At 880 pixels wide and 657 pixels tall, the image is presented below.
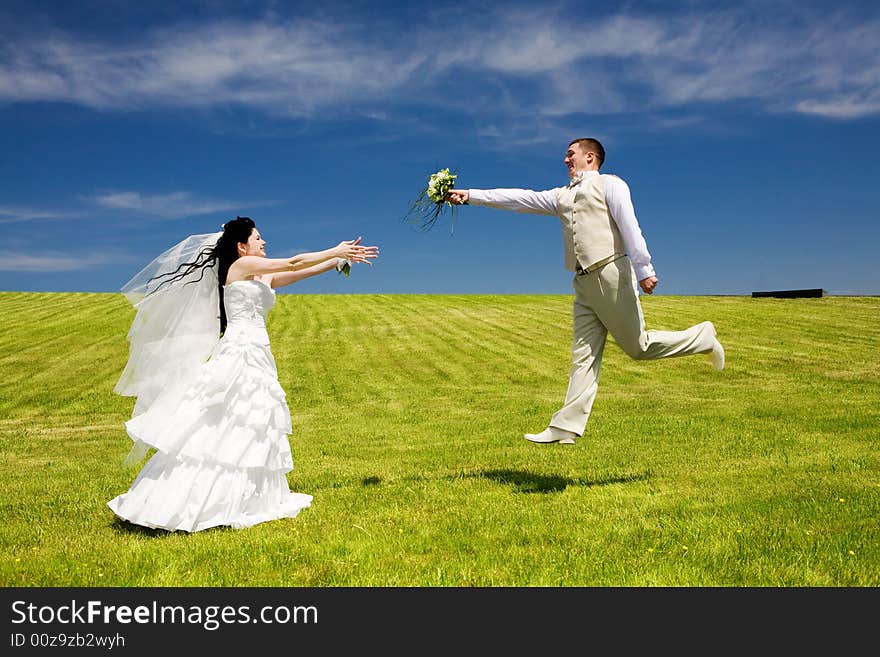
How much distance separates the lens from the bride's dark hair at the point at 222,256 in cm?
726

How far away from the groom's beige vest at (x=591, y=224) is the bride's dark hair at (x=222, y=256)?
3255 millimetres

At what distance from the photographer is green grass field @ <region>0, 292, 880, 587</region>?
5.14m

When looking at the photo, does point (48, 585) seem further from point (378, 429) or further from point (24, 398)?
point (24, 398)

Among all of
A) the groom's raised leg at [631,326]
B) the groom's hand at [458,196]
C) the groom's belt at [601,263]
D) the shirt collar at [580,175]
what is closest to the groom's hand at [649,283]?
the groom's raised leg at [631,326]

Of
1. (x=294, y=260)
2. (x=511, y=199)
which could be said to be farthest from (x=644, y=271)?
(x=294, y=260)

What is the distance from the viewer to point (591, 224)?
7.30m

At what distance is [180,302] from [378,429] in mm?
7239

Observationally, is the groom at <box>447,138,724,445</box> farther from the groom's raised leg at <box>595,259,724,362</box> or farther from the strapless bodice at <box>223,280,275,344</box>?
the strapless bodice at <box>223,280,275,344</box>

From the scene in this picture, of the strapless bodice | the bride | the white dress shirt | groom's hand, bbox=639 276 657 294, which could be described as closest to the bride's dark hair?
the bride

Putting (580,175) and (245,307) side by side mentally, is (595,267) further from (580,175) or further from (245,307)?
Result: (245,307)
